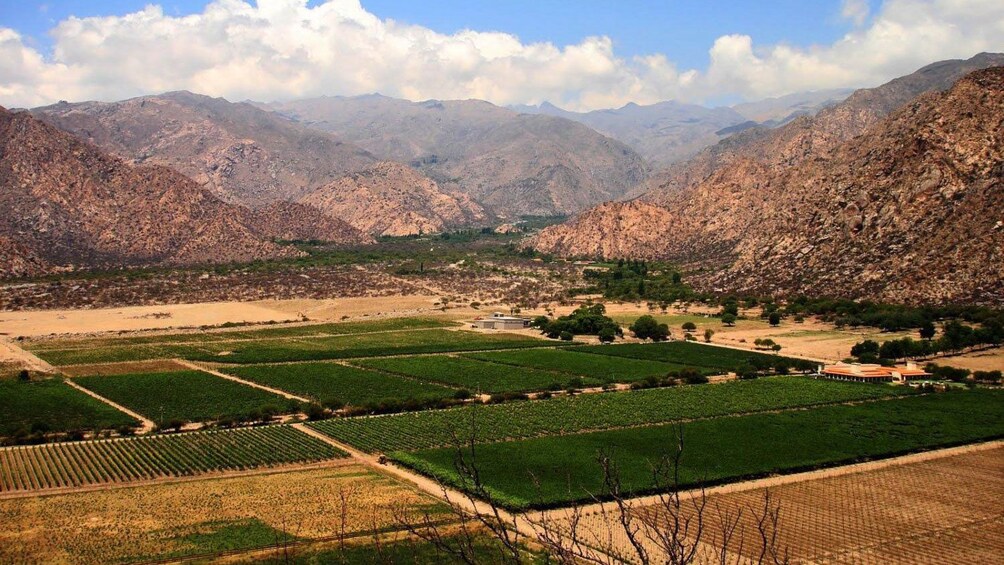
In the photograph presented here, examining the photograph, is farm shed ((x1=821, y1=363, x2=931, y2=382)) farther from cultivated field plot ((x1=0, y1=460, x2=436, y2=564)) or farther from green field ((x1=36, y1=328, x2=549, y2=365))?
cultivated field plot ((x1=0, y1=460, x2=436, y2=564))

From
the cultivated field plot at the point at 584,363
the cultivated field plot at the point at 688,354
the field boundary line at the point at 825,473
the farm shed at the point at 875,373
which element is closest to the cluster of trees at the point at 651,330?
the cultivated field plot at the point at 688,354

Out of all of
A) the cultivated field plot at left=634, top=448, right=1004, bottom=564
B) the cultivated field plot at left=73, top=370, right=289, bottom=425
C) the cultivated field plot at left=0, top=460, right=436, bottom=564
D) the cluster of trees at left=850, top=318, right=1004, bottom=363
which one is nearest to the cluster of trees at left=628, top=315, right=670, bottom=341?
the cluster of trees at left=850, top=318, right=1004, bottom=363

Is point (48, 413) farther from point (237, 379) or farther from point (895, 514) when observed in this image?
point (895, 514)

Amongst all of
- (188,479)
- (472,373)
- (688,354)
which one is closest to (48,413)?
(188,479)

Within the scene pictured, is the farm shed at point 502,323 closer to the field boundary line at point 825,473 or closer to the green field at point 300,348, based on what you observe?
the green field at point 300,348

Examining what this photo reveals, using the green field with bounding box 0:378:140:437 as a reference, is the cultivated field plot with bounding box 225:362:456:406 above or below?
above

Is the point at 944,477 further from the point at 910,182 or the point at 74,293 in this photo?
the point at 74,293
